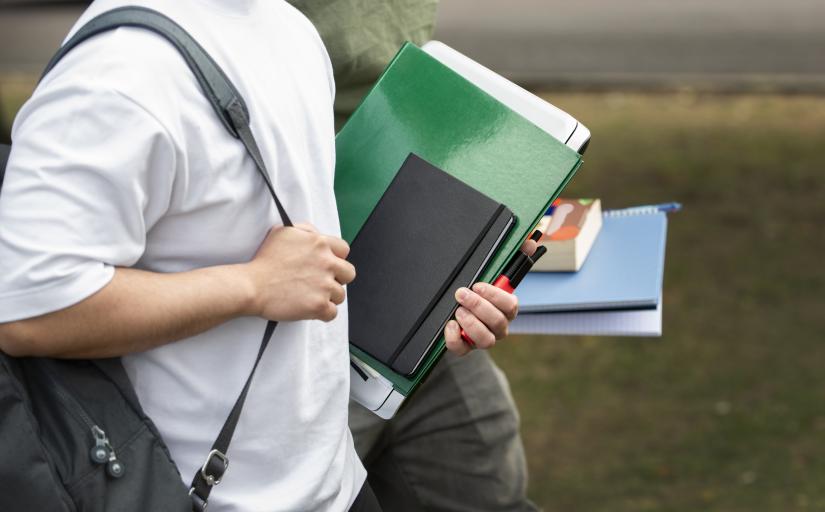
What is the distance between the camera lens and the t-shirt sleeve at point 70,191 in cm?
124

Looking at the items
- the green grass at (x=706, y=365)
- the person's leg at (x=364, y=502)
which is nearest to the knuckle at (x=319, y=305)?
the person's leg at (x=364, y=502)

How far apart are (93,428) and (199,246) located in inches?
9.1

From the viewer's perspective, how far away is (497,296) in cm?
164

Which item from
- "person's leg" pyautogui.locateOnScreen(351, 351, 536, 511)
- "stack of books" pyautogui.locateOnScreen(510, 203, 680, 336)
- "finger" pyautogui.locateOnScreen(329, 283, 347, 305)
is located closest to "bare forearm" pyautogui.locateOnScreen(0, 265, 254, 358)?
"finger" pyautogui.locateOnScreen(329, 283, 347, 305)

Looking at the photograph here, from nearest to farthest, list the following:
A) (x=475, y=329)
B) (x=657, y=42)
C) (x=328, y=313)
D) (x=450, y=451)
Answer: (x=328, y=313)
(x=475, y=329)
(x=450, y=451)
(x=657, y=42)

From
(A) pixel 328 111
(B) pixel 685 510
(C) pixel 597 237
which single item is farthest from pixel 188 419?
(B) pixel 685 510

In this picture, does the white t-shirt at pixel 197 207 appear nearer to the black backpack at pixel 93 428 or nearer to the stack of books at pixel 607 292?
the black backpack at pixel 93 428

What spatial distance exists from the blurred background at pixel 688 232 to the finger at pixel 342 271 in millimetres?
2446

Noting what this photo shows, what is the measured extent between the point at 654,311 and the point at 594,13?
630 cm

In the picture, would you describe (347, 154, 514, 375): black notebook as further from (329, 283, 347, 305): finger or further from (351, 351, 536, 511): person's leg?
(351, 351, 536, 511): person's leg

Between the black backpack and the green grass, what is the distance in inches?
101

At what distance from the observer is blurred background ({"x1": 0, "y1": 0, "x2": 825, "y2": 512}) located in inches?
157

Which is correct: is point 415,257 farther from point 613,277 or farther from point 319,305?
point 613,277

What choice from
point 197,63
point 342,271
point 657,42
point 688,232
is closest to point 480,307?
point 342,271
